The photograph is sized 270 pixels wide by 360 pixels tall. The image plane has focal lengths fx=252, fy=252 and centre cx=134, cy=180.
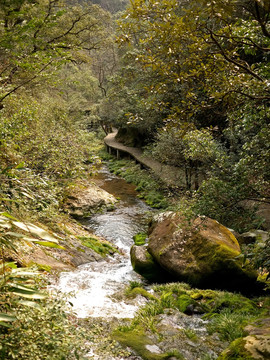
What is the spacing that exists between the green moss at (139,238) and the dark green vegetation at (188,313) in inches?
127

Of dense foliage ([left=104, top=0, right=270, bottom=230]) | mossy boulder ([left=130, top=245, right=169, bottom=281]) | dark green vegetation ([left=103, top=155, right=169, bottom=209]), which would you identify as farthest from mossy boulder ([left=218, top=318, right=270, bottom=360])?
dark green vegetation ([left=103, top=155, right=169, bottom=209])

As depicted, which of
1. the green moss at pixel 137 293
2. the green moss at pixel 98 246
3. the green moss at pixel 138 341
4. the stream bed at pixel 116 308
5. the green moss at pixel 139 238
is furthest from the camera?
the green moss at pixel 139 238

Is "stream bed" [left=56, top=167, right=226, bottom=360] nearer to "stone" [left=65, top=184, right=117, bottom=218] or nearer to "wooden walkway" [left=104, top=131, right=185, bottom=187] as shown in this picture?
"stone" [left=65, top=184, right=117, bottom=218]

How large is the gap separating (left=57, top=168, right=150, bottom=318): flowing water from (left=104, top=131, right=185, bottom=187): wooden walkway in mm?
2341

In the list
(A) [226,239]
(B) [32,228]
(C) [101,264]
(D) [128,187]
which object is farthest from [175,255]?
(D) [128,187]

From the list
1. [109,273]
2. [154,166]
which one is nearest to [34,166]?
[109,273]

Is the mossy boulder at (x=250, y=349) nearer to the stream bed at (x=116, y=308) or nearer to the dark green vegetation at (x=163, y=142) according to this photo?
the dark green vegetation at (x=163, y=142)

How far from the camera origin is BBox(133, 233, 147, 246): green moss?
399 inches

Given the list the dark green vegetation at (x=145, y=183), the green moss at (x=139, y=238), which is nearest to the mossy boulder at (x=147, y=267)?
the green moss at (x=139, y=238)

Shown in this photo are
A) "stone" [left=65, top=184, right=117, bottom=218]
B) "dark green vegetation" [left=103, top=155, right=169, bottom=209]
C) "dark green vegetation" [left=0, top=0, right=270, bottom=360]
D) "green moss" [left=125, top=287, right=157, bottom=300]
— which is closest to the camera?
"dark green vegetation" [left=0, top=0, right=270, bottom=360]

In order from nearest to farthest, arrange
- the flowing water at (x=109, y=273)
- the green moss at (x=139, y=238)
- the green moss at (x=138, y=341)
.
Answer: the green moss at (x=138, y=341) < the flowing water at (x=109, y=273) < the green moss at (x=139, y=238)

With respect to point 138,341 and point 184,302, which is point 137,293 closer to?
point 184,302

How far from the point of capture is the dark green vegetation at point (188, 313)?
4194mm

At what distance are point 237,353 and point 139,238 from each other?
→ 24.5 ft
